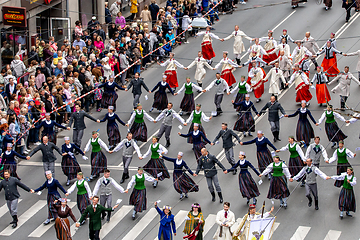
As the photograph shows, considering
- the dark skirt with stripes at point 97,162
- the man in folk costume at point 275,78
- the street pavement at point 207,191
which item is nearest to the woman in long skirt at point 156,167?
the street pavement at point 207,191

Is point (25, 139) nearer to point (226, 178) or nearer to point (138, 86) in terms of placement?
point (138, 86)

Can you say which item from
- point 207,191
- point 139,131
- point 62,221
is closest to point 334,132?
point 207,191

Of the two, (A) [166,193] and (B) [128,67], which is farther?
(B) [128,67]

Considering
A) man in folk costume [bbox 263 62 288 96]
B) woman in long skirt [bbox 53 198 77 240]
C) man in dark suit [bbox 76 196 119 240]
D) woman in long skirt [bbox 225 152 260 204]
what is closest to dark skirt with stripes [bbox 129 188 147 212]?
man in dark suit [bbox 76 196 119 240]

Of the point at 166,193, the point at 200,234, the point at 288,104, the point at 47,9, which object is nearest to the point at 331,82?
the point at 288,104

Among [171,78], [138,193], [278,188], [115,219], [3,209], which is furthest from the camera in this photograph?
[171,78]

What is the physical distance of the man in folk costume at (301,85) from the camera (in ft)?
86.2

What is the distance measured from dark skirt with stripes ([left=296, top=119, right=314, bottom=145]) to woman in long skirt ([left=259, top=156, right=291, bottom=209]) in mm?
3372

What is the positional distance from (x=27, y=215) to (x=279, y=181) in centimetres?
759

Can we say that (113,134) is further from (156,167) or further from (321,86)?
(321,86)

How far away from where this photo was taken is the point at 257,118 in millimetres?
26359

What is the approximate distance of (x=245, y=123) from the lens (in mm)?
24766

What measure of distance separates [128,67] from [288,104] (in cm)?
675

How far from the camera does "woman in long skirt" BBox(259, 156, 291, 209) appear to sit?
20.6 meters
